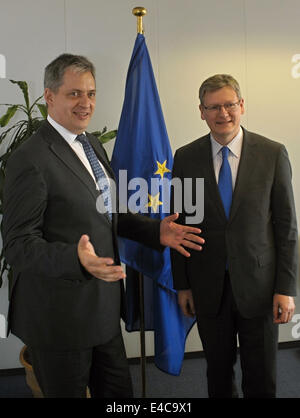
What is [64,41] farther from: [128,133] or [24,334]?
[24,334]

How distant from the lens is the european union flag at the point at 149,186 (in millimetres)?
2439

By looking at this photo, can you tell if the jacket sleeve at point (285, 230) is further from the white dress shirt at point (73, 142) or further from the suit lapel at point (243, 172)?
the white dress shirt at point (73, 142)

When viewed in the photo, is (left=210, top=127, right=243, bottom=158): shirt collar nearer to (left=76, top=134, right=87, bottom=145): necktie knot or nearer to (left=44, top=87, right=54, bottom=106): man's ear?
(left=76, top=134, right=87, bottom=145): necktie knot

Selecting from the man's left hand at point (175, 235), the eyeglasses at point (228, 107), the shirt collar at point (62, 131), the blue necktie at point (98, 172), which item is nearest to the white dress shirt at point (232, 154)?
the eyeglasses at point (228, 107)

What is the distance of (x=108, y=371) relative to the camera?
1.73 meters

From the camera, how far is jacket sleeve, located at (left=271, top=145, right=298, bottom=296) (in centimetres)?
177

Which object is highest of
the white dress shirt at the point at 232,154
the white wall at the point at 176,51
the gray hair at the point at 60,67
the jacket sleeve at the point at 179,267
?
the white wall at the point at 176,51

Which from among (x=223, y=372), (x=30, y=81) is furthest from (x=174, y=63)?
(x=223, y=372)

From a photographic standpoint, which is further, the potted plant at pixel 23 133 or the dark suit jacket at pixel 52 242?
the potted plant at pixel 23 133

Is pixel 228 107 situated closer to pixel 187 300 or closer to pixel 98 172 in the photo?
pixel 98 172

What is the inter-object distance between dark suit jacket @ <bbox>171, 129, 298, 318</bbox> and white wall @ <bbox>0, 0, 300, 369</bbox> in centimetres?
152

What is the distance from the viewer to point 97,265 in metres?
1.27

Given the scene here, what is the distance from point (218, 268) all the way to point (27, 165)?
92 centimetres

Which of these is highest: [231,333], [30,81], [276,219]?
[30,81]
